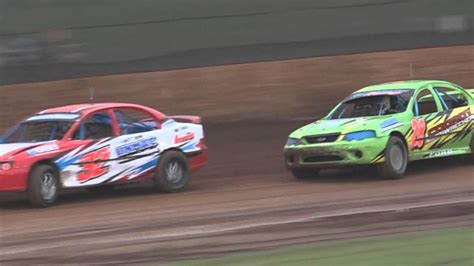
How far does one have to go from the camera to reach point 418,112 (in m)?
14.0

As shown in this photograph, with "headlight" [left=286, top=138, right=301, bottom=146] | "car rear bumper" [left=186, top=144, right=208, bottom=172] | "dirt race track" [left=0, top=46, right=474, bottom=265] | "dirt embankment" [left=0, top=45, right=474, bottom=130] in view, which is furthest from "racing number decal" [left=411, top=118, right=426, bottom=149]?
"dirt embankment" [left=0, top=45, right=474, bottom=130]

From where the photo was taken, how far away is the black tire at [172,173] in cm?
1291

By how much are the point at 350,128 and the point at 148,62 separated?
8.97m

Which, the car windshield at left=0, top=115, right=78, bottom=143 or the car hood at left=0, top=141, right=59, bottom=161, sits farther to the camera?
the car windshield at left=0, top=115, right=78, bottom=143

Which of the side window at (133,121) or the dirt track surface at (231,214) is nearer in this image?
the dirt track surface at (231,214)

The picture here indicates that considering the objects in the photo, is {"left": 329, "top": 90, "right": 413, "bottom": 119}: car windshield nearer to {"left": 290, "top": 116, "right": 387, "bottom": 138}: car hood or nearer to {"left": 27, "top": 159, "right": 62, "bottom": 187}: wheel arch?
{"left": 290, "top": 116, "right": 387, "bottom": 138}: car hood

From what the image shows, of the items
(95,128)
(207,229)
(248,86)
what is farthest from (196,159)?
(248,86)

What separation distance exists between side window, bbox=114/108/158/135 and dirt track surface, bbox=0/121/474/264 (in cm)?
100

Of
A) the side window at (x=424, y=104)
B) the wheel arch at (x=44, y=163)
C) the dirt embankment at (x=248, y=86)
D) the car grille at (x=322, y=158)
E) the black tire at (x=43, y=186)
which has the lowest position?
the car grille at (x=322, y=158)

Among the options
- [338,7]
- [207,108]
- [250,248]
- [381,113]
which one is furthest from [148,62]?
[250,248]

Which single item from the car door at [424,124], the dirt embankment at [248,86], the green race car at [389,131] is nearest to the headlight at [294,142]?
the green race car at [389,131]

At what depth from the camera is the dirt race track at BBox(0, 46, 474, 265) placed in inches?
331

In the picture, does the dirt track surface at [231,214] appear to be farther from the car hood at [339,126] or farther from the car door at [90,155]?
the car hood at [339,126]

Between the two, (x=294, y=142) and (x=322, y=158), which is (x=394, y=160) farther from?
(x=294, y=142)
